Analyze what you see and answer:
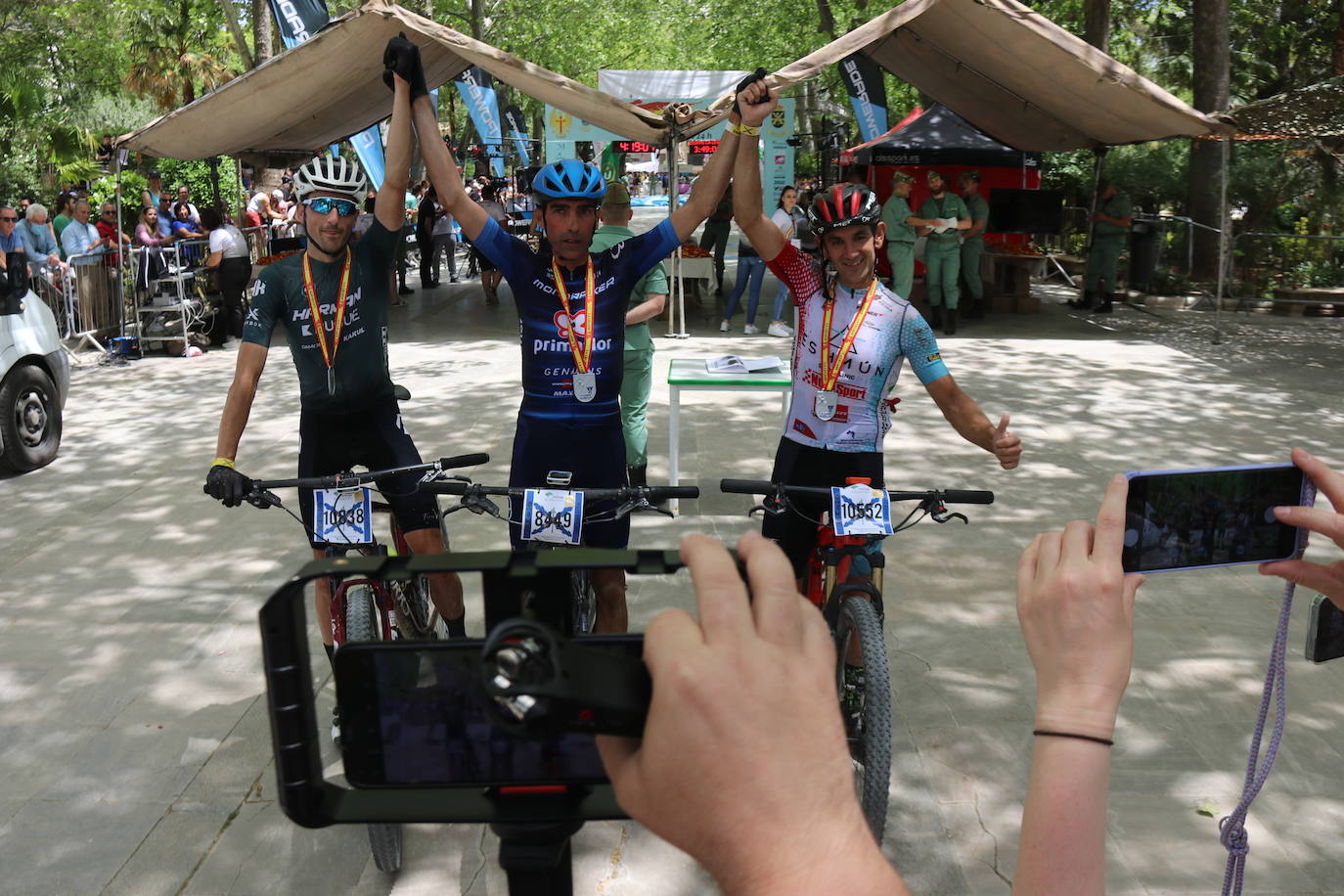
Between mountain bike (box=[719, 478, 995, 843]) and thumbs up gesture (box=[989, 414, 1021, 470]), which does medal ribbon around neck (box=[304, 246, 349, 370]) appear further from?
thumbs up gesture (box=[989, 414, 1021, 470])

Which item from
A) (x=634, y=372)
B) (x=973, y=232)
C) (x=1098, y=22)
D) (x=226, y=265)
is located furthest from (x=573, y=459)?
(x=1098, y=22)

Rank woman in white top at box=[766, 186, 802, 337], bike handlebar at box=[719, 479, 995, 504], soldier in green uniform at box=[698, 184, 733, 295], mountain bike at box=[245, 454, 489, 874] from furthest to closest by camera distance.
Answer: soldier in green uniform at box=[698, 184, 733, 295]
woman in white top at box=[766, 186, 802, 337]
mountain bike at box=[245, 454, 489, 874]
bike handlebar at box=[719, 479, 995, 504]

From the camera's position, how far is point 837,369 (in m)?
4.15

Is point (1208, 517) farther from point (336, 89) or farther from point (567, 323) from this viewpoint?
point (336, 89)

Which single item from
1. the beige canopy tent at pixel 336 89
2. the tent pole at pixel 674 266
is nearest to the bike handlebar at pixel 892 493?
the beige canopy tent at pixel 336 89

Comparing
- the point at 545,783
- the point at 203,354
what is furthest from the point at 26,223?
the point at 545,783

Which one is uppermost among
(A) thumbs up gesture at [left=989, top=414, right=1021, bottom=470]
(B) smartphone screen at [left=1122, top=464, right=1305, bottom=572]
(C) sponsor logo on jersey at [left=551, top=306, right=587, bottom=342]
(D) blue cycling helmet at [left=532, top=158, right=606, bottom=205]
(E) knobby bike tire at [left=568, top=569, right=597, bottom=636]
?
(D) blue cycling helmet at [left=532, top=158, right=606, bottom=205]

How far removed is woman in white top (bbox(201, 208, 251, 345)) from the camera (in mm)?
14266

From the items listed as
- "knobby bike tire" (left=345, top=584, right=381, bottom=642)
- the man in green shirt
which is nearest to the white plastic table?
the man in green shirt

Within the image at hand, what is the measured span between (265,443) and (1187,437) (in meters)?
7.31

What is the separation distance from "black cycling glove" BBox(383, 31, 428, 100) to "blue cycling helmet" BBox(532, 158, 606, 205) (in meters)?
0.49

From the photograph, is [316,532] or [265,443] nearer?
[316,532]

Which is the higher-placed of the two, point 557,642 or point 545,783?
point 557,642

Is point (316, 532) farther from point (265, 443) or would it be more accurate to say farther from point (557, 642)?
point (265, 443)
